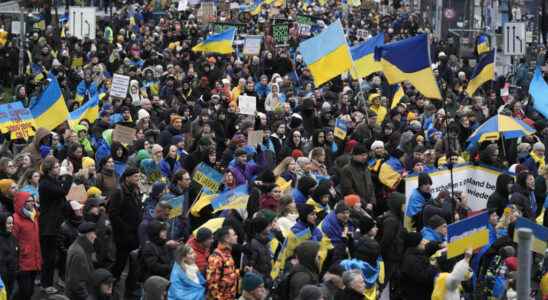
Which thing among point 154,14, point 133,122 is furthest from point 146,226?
point 154,14

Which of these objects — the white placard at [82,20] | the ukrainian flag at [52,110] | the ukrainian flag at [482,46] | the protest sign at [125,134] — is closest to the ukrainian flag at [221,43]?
the white placard at [82,20]

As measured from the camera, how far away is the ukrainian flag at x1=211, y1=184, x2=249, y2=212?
535 inches

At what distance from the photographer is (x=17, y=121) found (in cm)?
1861

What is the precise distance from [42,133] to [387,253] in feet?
17.5

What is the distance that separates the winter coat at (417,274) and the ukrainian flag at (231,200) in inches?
78.1

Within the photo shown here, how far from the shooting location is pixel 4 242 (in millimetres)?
12812

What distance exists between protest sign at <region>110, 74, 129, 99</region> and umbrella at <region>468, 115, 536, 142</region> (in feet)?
19.9

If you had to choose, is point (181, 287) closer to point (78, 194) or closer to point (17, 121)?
point (78, 194)

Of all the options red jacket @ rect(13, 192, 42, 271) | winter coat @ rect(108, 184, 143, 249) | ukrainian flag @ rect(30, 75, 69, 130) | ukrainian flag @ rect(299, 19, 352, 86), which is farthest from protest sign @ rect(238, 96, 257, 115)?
red jacket @ rect(13, 192, 42, 271)

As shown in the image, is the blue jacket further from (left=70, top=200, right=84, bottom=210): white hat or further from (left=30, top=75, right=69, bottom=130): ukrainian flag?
(left=30, top=75, right=69, bottom=130): ukrainian flag

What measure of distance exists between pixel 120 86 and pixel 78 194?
298 inches

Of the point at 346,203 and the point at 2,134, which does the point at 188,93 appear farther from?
the point at 346,203

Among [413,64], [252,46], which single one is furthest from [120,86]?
[252,46]

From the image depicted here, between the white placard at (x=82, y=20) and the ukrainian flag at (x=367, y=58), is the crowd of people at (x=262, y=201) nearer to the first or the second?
the ukrainian flag at (x=367, y=58)
